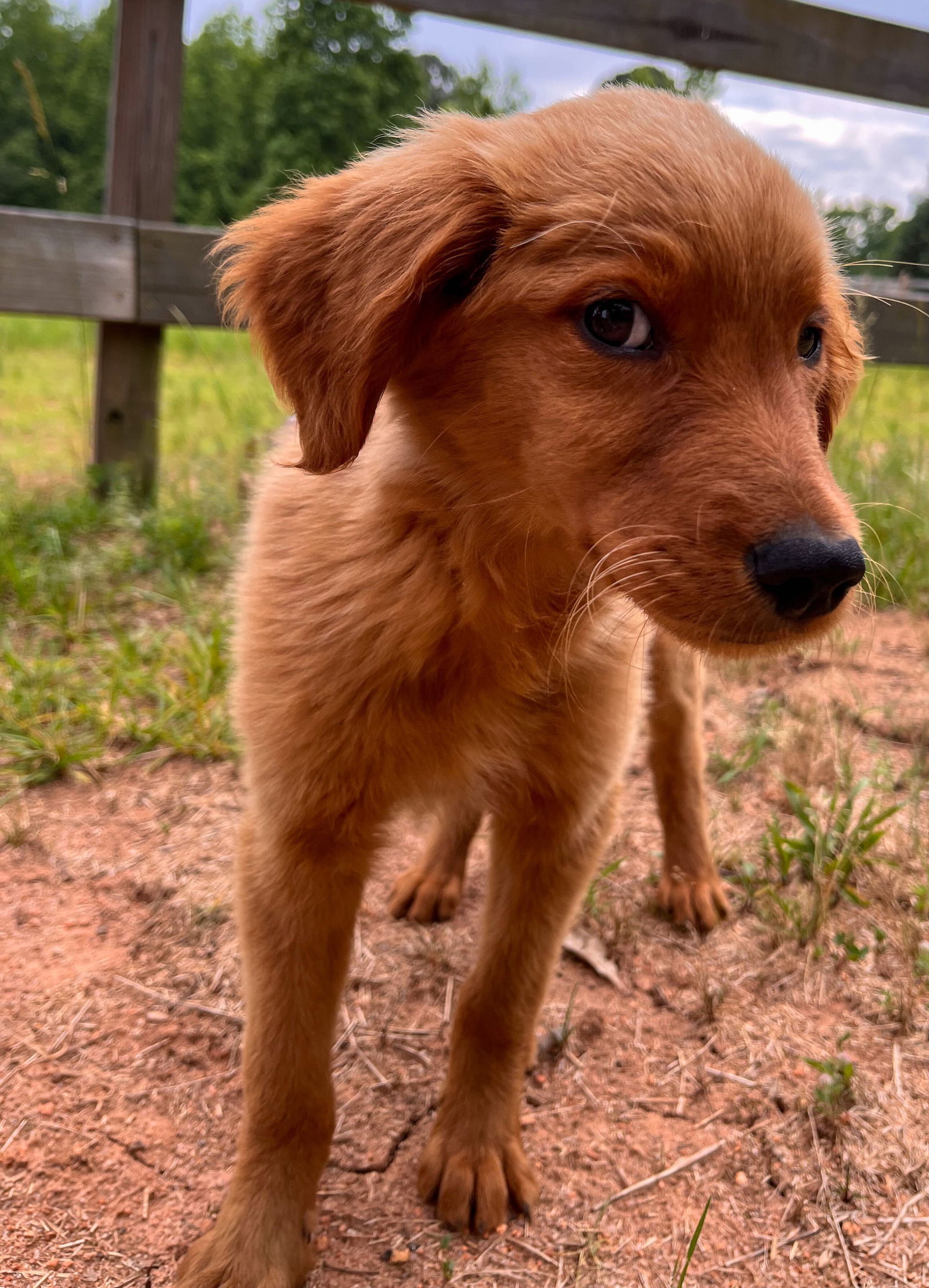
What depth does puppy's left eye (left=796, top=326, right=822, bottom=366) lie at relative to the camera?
1.56m

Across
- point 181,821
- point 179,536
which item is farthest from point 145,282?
point 181,821

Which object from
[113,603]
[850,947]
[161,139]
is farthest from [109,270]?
[850,947]

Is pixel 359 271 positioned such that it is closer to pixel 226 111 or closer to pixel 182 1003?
pixel 182 1003

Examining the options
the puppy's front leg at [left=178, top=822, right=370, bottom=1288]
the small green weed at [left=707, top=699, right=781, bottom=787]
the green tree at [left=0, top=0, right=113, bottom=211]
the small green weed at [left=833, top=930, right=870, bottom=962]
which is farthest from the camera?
the green tree at [left=0, top=0, right=113, bottom=211]

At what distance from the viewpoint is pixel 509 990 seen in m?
1.95

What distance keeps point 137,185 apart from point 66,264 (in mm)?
550

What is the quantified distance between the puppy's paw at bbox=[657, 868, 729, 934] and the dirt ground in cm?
5

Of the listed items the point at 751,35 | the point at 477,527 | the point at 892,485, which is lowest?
the point at 892,485

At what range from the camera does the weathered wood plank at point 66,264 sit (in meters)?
4.08

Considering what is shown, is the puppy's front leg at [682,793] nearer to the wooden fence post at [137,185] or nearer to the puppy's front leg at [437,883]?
the puppy's front leg at [437,883]

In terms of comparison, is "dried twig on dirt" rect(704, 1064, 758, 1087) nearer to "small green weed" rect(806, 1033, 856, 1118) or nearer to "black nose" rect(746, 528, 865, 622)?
"small green weed" rect(806, 1033, 856, 1118)

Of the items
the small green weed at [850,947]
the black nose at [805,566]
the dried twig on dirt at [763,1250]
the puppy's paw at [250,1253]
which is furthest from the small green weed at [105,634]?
the black nose at [805,566]

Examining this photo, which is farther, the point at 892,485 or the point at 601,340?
the point at 892,485

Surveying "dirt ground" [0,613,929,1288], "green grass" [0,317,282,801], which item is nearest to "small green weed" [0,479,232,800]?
"green grass" [0,317,282,801]
